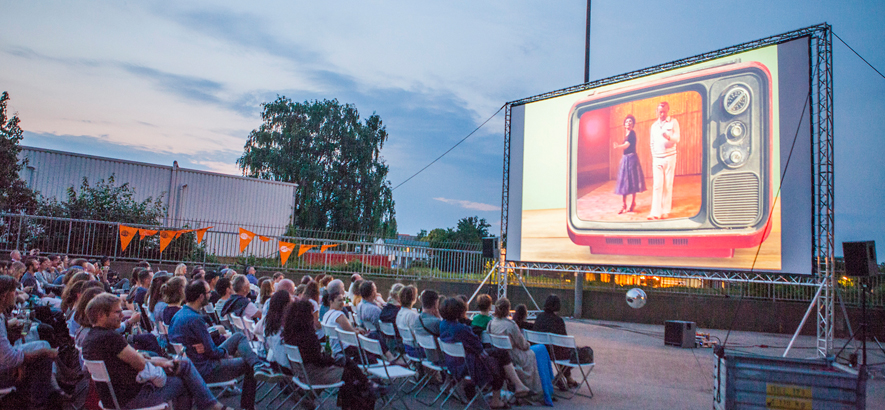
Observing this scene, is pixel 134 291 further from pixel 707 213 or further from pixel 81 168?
pixel 81 168

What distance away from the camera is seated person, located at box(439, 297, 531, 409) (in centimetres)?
511

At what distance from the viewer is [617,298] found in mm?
14953

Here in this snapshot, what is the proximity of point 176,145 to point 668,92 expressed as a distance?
18.4 meters

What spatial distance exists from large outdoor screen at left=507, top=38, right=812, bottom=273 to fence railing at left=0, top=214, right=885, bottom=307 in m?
3.15

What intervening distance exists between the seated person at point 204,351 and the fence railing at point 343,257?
32.4ft

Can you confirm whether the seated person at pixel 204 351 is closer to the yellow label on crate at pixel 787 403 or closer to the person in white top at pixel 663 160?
the yellow label on crate at pixel 787 403

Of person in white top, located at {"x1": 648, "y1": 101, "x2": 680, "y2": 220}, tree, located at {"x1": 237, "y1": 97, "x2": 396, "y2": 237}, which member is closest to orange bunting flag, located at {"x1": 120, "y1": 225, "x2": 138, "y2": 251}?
person in white top, located at {"x1": 648, "y1": 101, "x2": 680, "y2": 220}

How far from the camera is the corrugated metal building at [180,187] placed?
56.7 feet

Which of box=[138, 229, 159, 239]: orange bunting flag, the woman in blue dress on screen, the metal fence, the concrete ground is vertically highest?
the woman in blue dress on screen

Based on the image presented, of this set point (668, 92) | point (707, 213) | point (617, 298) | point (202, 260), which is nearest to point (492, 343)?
point (707, 213)

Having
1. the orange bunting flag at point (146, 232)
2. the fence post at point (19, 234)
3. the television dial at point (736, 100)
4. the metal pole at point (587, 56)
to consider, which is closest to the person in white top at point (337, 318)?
the television dial at point (736, 100)

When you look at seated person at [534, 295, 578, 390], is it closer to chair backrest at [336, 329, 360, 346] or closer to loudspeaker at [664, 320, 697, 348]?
chair backrest at [336, 329, 360, 346]

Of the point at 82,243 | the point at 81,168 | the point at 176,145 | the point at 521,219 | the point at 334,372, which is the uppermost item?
the point at 176,145

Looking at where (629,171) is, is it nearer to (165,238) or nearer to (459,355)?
(459,355)
